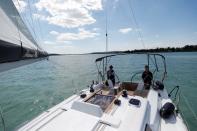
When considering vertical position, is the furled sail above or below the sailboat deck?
above

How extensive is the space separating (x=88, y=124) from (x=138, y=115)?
47.1 inches

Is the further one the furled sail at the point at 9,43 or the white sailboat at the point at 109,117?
the white sailboat at the point at 109,117

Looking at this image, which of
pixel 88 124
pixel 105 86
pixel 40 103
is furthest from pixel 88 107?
pixel 40 103

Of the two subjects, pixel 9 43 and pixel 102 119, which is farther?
pixel 102 119

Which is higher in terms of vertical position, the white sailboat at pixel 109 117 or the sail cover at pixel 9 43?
the sail cover at pixel 9 43

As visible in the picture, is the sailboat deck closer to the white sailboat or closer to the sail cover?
the white sailboat

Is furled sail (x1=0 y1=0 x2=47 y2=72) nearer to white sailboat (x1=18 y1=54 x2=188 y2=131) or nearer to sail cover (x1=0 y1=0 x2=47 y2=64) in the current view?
sail cover (x1=0 y1=0 x2=47 y2=64)

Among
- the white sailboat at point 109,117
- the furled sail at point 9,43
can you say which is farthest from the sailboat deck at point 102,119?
the furled sail at point 9,43

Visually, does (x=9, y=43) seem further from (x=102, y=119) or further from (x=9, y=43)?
(x=102, y=119)

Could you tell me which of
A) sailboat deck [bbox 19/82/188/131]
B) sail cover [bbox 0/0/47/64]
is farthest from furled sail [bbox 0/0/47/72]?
sailboat deck [bbox 19/82/188/131]

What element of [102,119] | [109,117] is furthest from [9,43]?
[109,117]

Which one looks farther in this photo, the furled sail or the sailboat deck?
the sailboat deck

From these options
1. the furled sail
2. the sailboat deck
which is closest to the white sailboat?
the sailboat deck

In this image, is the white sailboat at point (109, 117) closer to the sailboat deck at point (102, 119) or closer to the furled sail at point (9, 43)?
the sailboat deck at point (102, 119)
